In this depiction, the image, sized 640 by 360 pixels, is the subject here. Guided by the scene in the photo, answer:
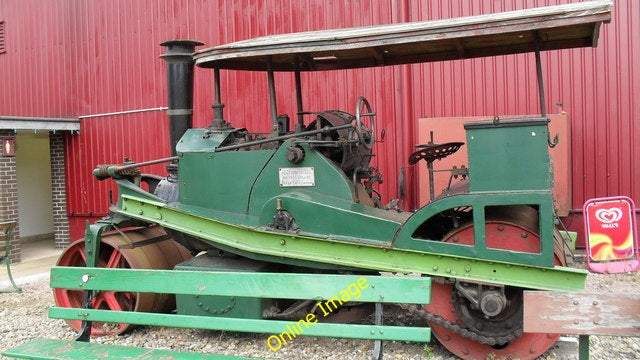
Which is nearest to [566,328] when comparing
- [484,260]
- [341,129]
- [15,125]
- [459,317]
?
[484,260]

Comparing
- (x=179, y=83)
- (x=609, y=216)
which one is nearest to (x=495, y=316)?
(x=609, y=216)

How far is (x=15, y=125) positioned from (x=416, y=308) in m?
7.37

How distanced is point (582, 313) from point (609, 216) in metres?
3.21

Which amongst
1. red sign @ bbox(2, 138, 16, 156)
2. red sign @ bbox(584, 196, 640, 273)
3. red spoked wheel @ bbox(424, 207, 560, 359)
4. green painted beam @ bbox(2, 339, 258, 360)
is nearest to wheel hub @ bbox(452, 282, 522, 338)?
red spoked wheel @ bbox(424, 207, 560, 359)

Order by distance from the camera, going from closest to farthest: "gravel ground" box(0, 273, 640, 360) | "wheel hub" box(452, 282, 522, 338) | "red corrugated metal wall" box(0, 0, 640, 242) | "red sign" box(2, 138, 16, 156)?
1. "wheel hub" box(452, 282, 522, 338)
2. "gravel ground" box(0, 273, 640, 360)
3. "red corrugated metal wall" box(0, 0, 640, 242)
4. "red sign" box(2, 138, 16, 156)

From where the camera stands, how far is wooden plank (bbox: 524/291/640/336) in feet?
8.67

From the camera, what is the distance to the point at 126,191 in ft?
14.7

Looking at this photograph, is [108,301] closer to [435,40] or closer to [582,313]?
[435,40]

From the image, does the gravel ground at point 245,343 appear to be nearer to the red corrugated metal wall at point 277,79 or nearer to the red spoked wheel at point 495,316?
the red spoked wheel at point 495,316

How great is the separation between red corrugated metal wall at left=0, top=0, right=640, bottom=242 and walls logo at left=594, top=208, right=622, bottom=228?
1.34 metres

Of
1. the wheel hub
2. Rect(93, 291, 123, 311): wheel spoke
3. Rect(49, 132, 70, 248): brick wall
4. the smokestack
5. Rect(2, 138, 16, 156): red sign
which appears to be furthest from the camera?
Rect(49, 132, 70, 248): brick wall

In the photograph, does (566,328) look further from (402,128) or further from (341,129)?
(402,128)

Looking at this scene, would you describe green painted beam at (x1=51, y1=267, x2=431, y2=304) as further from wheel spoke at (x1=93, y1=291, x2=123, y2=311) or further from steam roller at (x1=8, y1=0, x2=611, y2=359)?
wheel spoke at (x1=93, y1=291, x2=123, y2=311)

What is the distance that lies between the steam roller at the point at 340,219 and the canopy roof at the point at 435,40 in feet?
0.03
